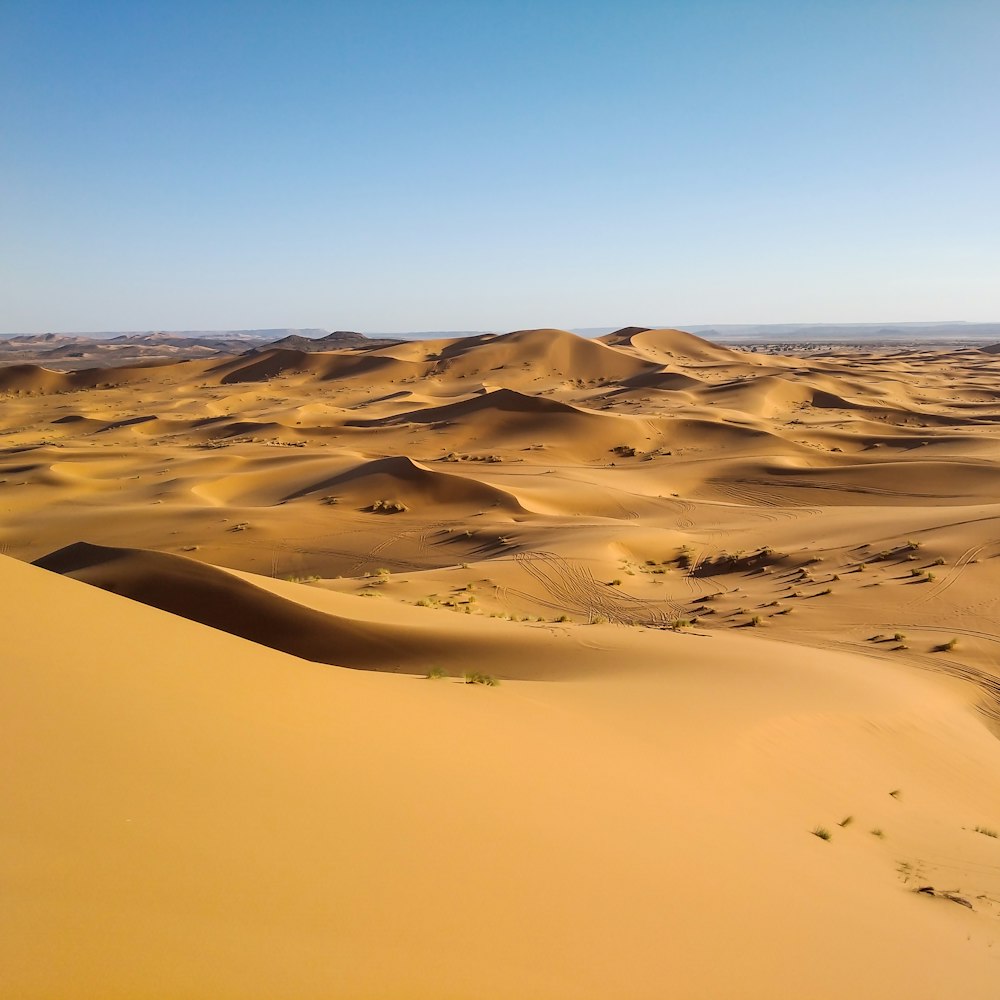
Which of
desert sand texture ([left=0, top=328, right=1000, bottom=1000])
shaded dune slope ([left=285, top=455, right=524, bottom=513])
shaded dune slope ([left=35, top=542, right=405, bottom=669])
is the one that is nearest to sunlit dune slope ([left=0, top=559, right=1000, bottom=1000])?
desert sand texture ([left=0, top=328, right=1000, bottom=1000])

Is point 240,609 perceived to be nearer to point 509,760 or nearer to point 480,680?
point 480,680

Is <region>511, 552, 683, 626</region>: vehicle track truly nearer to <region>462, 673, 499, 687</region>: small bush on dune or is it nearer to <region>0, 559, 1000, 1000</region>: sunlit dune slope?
<region>462, 673, 499, 687</region>: small bush on dune

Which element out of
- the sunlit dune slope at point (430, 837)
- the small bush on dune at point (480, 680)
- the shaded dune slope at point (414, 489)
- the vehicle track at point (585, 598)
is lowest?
the vehicle track at point (585, 598)

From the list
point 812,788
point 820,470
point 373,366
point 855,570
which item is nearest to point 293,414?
point 373,366

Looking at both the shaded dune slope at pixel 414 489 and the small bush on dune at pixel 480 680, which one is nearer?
the small bush on dune at pixel 480 680

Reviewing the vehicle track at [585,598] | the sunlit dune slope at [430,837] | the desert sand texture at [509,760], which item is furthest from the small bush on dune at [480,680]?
the vehicle track at [585,598]

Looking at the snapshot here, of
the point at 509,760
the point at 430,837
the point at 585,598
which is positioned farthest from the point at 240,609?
the point at 430,837

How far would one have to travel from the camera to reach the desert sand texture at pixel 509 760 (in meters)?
3.11

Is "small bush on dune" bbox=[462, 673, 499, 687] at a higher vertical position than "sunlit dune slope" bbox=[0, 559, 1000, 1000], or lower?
lower

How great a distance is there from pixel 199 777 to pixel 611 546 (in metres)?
14.8

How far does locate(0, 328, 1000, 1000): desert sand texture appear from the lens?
3109 mm

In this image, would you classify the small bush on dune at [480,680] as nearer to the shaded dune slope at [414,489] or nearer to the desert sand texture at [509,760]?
the desert sand texture at [509,760]

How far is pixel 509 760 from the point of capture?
5750 millimetres

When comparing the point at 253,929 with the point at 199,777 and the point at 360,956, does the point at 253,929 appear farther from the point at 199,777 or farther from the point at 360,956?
the point at 199,777
